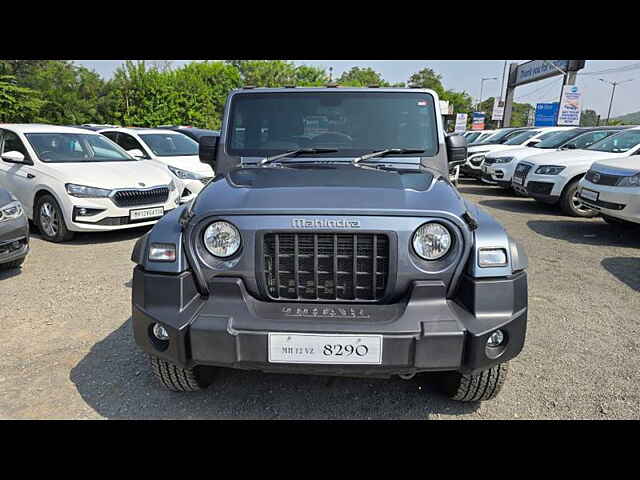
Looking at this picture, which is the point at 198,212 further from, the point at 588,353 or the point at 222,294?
the point at 588,353

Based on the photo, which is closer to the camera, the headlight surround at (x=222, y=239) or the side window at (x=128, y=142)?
the headlight surround at (x=222, y=239)

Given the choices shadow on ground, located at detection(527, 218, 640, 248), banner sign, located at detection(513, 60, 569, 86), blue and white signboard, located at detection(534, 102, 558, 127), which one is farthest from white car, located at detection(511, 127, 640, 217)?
banner sign, located at detection(513, 60, 569, 86)

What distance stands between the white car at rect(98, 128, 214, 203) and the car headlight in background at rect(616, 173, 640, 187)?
21.6 ft

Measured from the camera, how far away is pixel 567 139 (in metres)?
10.7

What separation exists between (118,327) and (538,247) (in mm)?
5515

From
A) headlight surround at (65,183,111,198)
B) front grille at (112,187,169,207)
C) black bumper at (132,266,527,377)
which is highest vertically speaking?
black bumper at (132,266,527,377)

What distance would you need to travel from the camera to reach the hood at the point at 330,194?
2.25m

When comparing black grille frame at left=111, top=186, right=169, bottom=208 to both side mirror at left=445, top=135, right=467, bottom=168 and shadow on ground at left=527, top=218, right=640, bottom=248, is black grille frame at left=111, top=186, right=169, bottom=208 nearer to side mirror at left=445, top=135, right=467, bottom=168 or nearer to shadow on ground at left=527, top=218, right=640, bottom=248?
side mirror at left=445, top=135, right=467, bottom=168

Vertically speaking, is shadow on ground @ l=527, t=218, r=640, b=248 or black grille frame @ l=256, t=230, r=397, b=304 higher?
black grille frame @ l=256, t=230, r=397, b=304

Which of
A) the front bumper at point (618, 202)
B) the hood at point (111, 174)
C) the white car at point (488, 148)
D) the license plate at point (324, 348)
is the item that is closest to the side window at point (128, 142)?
the hood at point (111, 174)

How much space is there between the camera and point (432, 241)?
2.26 metres

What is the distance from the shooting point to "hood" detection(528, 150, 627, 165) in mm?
8383

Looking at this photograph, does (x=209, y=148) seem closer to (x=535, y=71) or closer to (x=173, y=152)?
(x=173, y=152)

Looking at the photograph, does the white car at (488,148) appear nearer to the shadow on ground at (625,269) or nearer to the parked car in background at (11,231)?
the shadow on ground at (625,269)
